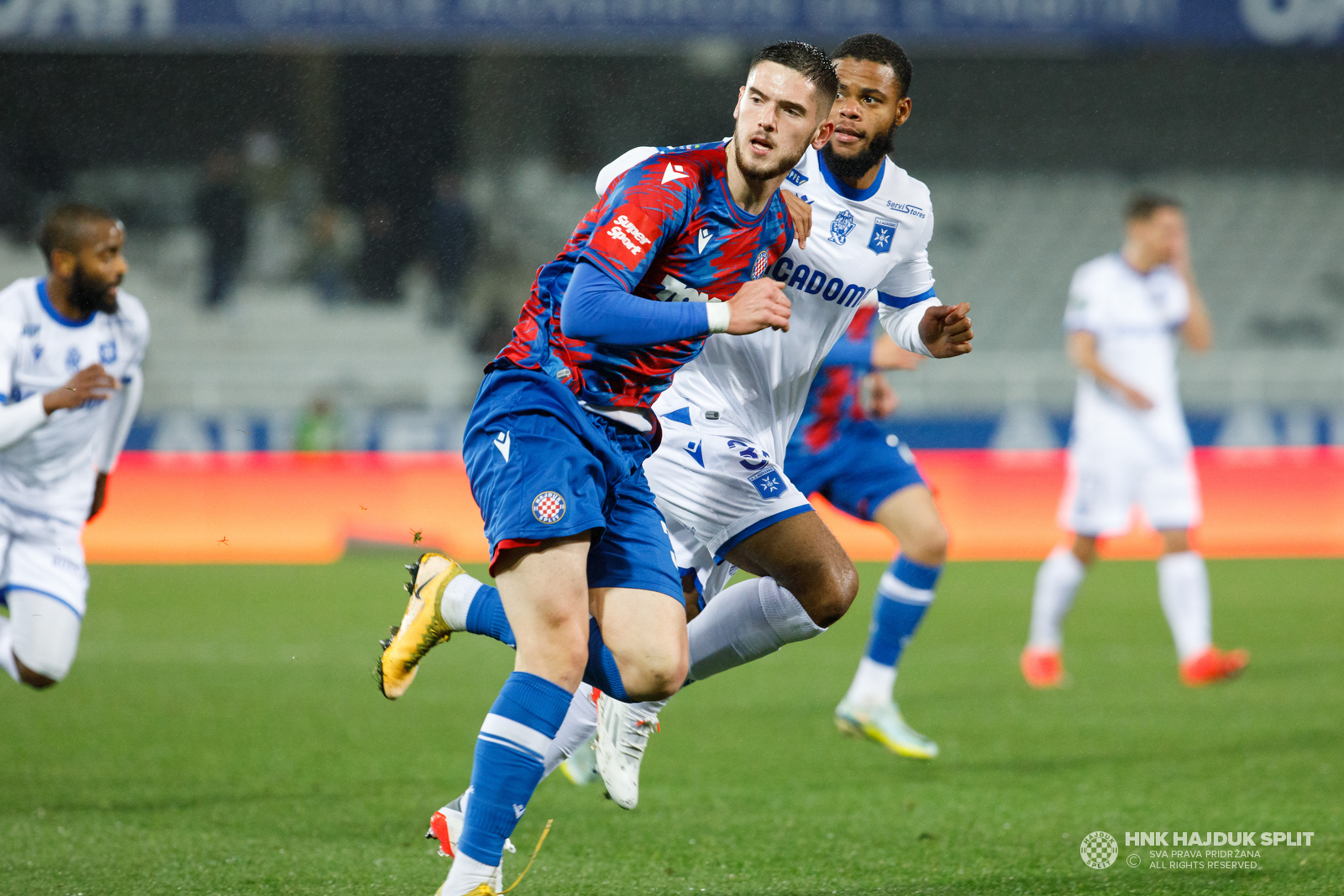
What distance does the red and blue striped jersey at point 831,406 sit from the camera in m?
6.19

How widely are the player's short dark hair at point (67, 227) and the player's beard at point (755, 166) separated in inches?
120

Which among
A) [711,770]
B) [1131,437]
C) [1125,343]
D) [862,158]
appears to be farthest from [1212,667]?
[862,158]

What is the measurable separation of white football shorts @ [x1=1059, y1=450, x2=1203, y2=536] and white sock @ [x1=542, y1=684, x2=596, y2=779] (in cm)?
450

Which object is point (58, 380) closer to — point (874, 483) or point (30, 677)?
point (30, 677)

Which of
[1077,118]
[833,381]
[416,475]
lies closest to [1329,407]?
[1077,118]

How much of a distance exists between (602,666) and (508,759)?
411mm

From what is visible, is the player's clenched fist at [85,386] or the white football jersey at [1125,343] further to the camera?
the white football jersey at [1125,343]

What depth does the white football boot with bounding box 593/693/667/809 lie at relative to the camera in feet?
14.1

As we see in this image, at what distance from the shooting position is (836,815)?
16.5 feet

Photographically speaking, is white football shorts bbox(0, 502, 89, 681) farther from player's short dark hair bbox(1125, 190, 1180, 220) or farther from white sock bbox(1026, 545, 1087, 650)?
player's short dark hair bbox(1125, 190, 1180, 220)

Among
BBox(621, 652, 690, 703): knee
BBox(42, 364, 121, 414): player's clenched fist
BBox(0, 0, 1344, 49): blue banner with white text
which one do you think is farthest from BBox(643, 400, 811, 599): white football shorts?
BBox(0, 0, 1344, 49): blue banner with white text

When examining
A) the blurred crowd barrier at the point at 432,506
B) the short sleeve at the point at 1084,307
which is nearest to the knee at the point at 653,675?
the short sleeve at the point at 1084,307

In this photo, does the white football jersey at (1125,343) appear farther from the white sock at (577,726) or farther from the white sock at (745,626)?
the white sock at (577,726)

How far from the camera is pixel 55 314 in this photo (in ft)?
19.1
